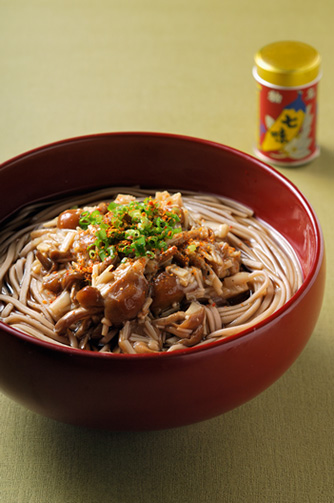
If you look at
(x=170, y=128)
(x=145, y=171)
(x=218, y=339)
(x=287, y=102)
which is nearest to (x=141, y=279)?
(x=218, y=339)

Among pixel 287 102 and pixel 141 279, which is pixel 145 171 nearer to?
pixel 141 279

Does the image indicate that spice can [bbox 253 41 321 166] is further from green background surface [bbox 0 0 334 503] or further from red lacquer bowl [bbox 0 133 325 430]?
red lacquer bowl [bbox 0 133 325 430]

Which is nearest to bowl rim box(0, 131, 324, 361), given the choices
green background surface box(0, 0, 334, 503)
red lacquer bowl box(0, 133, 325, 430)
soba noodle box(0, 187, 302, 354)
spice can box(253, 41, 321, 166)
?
red lacquer bowl box(0, 133, 325, 430)

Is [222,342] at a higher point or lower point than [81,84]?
higher

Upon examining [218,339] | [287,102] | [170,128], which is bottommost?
[170,128]

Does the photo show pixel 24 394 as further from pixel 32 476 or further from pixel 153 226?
pixel 153 226

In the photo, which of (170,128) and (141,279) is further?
(170,128)

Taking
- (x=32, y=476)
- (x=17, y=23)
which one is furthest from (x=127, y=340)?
(x=17, y=23)
